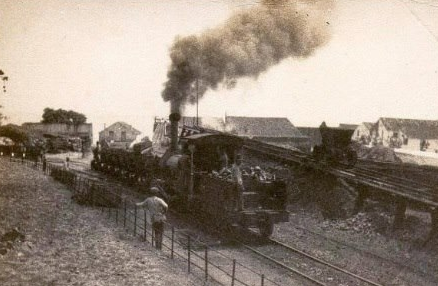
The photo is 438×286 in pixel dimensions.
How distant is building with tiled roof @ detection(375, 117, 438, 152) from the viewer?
51.8 meters

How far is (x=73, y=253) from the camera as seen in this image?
9.84 m

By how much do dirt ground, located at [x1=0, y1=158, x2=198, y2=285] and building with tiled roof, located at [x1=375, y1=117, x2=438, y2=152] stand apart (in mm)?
46004

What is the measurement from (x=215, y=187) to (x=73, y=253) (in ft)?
15.2

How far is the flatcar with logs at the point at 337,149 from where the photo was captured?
51.0 ft

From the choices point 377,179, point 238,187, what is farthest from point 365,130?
point 238,187

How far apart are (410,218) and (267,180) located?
17.9ft

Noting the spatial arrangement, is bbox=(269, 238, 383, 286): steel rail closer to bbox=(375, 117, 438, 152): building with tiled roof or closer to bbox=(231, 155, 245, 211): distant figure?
bbox=(231, 155, 245, 211): distant figure

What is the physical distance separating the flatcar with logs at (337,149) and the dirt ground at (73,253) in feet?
24.7

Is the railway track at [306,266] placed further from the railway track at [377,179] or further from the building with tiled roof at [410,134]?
the building with tiled roof at [410,134]

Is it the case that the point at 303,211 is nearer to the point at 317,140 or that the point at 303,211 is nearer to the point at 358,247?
the point at 358,247

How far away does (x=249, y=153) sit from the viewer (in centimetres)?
2230

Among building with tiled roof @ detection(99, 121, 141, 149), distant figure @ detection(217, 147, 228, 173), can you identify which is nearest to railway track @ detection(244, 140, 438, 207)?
distant figure @ detection(217, 147, 228, 173)

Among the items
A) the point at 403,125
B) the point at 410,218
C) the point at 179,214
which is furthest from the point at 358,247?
the point at 403,125

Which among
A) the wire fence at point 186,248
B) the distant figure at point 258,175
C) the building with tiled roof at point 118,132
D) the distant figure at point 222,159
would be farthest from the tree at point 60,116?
the distant figure at point 258,175
